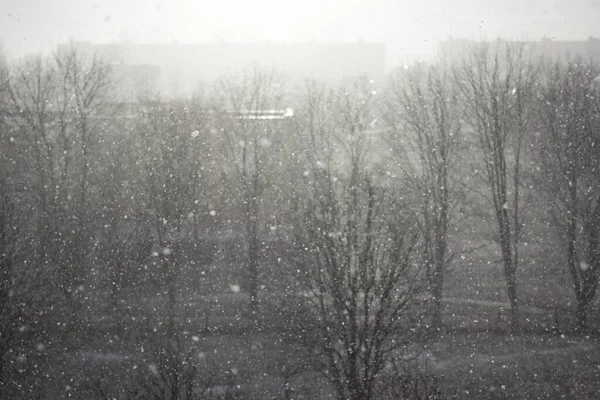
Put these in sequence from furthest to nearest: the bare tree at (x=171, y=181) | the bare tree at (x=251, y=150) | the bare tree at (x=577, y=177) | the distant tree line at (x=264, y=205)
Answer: the bare tree at (x=251, y=150), the bare tree at (x=171, y=181), the bare tree at (x=577, y=177), the distant tree line at (x=264, y=205)

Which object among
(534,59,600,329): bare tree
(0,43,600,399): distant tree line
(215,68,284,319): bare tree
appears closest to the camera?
(0,43,600,399): distant tree line

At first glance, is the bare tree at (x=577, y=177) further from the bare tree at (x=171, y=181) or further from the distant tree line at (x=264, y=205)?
the bare tree at (x=171, y=181)

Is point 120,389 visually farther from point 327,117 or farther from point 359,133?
point 327,117

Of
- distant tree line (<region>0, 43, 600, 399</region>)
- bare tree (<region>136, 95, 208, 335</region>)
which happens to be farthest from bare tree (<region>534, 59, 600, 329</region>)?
bare tree (<region>136, 95, 208, 335</region>)

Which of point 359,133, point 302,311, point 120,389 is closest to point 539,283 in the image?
point 359,133

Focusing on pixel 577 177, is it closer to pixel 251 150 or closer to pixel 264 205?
pixel 264 205

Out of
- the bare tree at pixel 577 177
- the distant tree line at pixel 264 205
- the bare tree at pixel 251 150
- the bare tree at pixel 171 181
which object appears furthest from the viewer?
the bare tree at pixel 251 150

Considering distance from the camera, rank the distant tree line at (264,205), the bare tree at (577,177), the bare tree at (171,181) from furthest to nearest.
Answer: the bare tree at (171,181) → the bare tree at (577,177) → the distant tree line at (264,205)

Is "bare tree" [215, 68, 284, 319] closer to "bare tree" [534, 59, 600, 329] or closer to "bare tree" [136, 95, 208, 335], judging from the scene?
"bare tree" [136, 95, 208, 335]

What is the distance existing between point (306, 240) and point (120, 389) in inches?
237

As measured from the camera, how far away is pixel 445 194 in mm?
21016

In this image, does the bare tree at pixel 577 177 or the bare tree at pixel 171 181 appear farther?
the bare tree at pixel 171 181

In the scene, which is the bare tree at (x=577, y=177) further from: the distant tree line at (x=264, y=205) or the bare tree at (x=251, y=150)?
the bare tree at (x=251, y=150)

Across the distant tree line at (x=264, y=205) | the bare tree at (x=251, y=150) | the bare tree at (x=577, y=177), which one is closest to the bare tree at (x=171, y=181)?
the distant tree line at (x=264, y=205)
